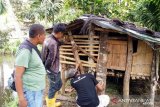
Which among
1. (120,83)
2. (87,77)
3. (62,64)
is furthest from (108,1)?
(87,77)

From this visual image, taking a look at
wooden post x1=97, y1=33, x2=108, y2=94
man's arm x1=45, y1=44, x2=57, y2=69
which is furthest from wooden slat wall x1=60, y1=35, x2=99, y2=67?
man's arm x1=45, y1=44, x2=57, y2=69

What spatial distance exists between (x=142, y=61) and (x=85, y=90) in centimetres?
353

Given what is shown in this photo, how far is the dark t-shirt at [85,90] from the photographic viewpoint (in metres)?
5.57

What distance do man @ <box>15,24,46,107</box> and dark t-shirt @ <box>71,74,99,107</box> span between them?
4.38 ft

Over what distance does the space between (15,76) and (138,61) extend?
5371mm

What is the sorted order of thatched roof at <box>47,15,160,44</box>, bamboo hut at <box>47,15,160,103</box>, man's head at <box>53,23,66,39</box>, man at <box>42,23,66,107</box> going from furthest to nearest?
bamboo hut at <box>47,15,160,103</box>, thatched roof at <box>47,15,160,44</box>, man at <box>42,23,66,107</box>, man's head at <box>53,23,66,39</box>

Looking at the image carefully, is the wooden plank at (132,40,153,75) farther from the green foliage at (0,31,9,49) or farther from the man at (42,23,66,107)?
the green foliage at (0,31,9,49)

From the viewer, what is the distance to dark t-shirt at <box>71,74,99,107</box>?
219 inches

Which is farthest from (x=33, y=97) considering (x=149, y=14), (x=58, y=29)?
(x=149, y=14)

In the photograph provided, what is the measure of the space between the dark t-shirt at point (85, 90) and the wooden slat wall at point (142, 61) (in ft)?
10.6

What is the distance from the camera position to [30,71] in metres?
4.17

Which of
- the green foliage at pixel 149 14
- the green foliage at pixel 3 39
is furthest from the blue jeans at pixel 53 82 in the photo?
the green foliage at pixel 3 39

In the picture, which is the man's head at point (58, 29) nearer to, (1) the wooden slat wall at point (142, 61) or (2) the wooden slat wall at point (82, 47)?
(2) the wooden slat wall at point (82, 47)

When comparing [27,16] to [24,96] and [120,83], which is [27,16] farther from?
[24,96]
